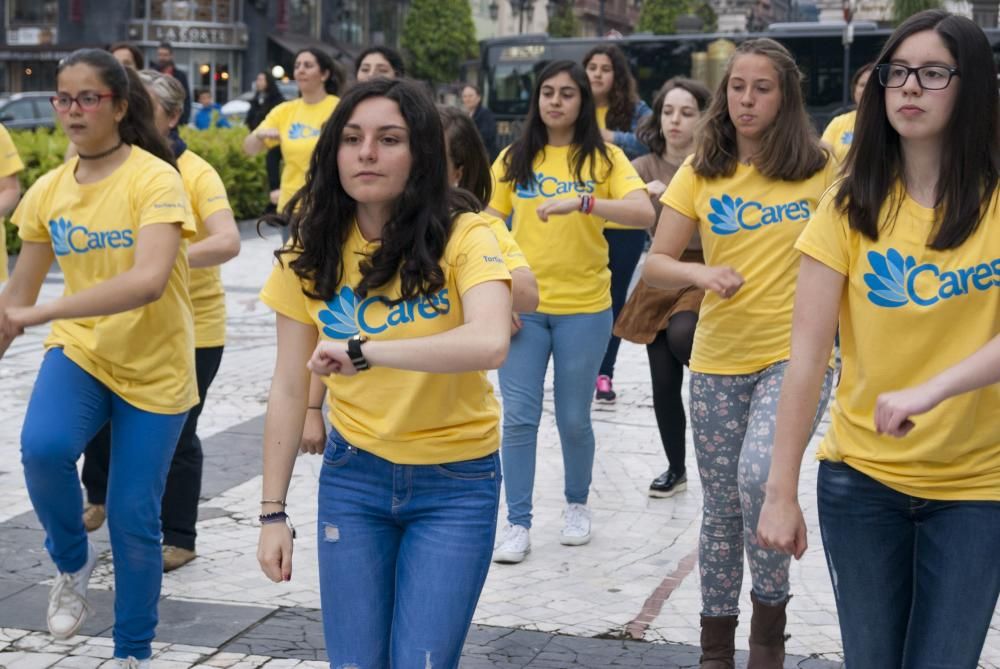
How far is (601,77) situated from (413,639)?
5741 millimetres

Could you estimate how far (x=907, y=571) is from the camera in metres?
2.97

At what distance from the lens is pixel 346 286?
321 centimetres

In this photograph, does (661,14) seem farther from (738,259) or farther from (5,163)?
(738,259)

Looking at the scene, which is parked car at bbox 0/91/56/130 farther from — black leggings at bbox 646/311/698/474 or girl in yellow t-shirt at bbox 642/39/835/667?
girl in yellow t-shirt at bbox 642/39/835/667

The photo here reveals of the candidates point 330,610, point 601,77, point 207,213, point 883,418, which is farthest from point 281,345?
point 601,77

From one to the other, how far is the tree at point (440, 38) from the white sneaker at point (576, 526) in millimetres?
53242

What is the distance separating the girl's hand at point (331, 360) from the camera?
9.23ft

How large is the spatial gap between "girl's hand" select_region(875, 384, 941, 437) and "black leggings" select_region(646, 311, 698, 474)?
325cm

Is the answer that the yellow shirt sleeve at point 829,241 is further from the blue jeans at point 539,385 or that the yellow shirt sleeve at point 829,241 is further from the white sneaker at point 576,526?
the white sneaker at point 576,526

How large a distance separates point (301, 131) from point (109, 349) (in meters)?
6.02

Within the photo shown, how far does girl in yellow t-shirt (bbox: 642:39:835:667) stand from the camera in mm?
4465

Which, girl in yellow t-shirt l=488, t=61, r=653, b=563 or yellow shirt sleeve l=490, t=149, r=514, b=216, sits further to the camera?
yellow shirt sleeve l=490, t=149, r=514, b=216

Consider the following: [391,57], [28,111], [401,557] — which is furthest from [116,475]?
[28,111]

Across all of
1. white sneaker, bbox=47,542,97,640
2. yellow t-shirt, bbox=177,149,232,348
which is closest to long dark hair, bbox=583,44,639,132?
yellow t-shirt, bbox=177,149,232,348
